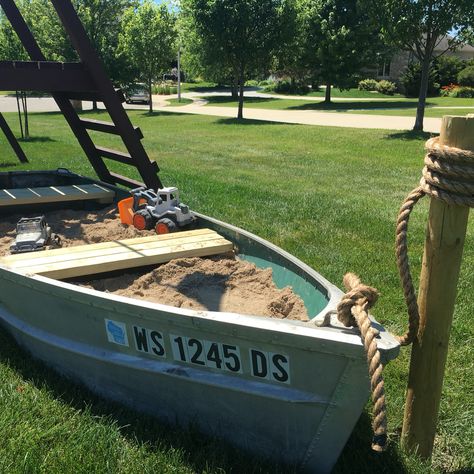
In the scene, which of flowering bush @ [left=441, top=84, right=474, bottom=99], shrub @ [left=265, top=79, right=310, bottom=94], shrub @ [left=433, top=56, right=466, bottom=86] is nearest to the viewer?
flowering bush @ [left=441, top=84, right=474, bottom=99]

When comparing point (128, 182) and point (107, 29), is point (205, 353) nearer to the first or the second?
point (128, 182)

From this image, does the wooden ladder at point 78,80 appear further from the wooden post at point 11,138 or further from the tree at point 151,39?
the tree at point 151,39

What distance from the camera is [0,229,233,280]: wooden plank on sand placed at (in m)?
3.42

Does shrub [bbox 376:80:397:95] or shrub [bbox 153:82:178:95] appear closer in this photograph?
shrub [bbox 376:80:397:95]

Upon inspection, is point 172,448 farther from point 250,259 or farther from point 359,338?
point 250,259

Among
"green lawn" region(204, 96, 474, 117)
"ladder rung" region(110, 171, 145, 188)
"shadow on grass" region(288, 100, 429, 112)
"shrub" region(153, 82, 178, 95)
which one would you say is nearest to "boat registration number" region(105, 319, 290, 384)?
"ladder rung" region(110, 171, 145, 188)

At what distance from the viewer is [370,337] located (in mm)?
2064

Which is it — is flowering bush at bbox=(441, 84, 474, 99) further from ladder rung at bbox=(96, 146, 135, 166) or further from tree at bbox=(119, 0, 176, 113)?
ladder rung at bbox=(96, 146, 135, 166)

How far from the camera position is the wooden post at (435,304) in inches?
88.7

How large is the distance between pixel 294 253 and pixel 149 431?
3.01 metres

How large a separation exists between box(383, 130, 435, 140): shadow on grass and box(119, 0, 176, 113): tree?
17.6m

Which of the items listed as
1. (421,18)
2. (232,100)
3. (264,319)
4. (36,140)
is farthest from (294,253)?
(232,100)

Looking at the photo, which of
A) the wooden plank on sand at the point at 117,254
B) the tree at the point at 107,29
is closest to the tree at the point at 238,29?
the tree at the point at 107,29

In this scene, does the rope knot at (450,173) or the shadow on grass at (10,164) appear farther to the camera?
the shadow on grass at (10,164)
